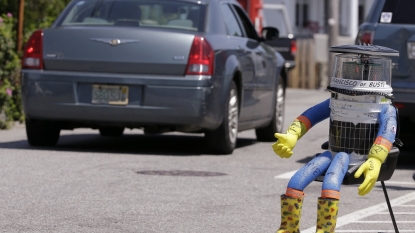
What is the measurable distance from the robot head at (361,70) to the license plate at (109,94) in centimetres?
460

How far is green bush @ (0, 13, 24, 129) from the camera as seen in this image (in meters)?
13.0

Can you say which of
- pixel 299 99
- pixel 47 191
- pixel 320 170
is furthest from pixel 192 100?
pixel 299 99

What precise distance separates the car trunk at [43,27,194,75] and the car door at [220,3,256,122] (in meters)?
0.94

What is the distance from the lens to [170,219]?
647cm

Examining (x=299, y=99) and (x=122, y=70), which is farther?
(x=299, y=99)

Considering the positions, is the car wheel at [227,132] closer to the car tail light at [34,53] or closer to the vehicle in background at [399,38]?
the vehicle in background at [399,38]

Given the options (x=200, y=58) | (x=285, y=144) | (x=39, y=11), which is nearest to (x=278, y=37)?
(x=200, y=58)

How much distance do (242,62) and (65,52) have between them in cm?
186

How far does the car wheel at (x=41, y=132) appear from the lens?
1040 cm

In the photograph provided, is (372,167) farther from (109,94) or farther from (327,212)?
(109,94)

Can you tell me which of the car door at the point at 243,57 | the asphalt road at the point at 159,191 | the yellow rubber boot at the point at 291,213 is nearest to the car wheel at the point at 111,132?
the asphalt road at the point at 159,191

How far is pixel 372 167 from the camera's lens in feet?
16.6

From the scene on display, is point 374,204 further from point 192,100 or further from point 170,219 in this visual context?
point 192,100

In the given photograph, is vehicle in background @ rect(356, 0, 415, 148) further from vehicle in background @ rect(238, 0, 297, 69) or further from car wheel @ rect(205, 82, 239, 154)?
vehicle in background @ rect(238, 0, 297, 69)
